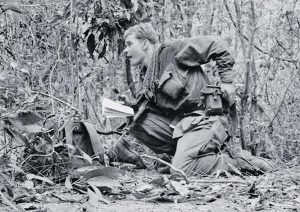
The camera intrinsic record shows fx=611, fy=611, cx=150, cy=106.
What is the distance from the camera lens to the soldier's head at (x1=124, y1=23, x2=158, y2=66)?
556cm

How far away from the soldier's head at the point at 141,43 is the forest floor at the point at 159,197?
190 centimetres

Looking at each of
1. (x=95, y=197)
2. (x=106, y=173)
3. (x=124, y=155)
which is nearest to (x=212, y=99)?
(x=124, y=155)

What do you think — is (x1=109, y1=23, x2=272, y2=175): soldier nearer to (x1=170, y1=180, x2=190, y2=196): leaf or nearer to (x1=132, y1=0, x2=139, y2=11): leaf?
(x1=132, y1=0, x2=139, y2=11): leaf

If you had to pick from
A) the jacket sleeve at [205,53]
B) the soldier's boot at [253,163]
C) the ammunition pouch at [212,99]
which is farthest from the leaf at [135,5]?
the soldier's boot at [253,163]

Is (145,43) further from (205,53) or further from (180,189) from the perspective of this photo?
(180,189)

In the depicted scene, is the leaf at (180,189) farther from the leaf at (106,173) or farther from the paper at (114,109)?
the paper at (114,109)

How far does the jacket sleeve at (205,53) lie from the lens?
535 cm

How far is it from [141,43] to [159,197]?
2.50 m

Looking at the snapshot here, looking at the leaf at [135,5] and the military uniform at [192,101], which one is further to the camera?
the leaf at [135,5]

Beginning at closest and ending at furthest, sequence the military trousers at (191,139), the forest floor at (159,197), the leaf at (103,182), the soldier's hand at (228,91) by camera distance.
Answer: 1. the forest floor at (159,197)
2. the leaf at (103,182)
3. the military trousers at (191,139)
4. the soldier's hand at (228,91)

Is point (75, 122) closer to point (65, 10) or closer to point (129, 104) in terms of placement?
point (129, 104)

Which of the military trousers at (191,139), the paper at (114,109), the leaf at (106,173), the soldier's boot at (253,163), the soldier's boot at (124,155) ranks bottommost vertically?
the soldier's boot at (124,155)

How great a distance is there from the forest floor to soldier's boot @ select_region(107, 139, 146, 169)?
175 centimetres

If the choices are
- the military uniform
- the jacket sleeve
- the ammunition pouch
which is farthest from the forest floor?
the jacket sleeve
